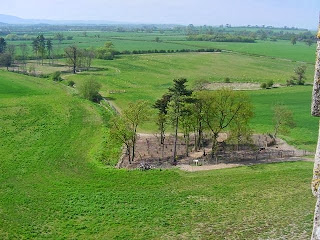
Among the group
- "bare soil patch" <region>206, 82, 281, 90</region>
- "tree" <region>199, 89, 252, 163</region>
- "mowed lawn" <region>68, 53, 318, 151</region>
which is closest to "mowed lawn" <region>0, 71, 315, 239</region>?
"tree" <region>199, 89, 252, 163</region>

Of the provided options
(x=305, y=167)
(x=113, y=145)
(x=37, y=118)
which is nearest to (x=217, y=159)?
(x=305, y=167)

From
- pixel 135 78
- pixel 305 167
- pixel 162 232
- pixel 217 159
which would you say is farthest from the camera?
pixel 135 78

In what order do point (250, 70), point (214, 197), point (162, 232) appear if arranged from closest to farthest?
1. point (162, 232)
2. point (214, 197)
3. point (250, 70)

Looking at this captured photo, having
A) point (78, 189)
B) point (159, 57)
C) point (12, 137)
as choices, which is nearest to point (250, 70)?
point (159, 57)

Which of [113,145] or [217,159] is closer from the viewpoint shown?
[217,159]

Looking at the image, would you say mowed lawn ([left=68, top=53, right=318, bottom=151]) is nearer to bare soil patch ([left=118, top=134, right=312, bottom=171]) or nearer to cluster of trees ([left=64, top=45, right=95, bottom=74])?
bare soil patch ([left=118, top=134, right=312, bottom=171])

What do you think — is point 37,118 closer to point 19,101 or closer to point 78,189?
point 19,101

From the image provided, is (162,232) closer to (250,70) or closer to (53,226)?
(53,226)

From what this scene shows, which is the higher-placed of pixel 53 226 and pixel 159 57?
pixel 159 57
